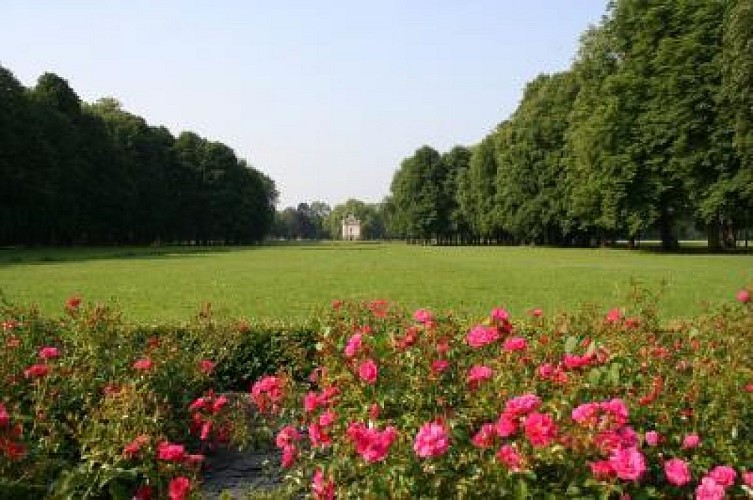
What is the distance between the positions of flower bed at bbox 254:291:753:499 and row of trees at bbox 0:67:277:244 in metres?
58.8

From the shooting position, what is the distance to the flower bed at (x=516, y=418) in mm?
3654

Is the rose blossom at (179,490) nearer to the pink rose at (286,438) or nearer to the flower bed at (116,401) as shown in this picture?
the flower bed at (116,401)

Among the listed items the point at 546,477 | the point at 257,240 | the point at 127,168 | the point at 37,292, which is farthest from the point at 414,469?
the point at 257,240

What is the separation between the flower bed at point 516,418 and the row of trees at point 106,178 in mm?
58829

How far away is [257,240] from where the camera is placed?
124438 millimetres

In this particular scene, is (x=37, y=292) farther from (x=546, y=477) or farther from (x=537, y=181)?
(x=537, y=181)

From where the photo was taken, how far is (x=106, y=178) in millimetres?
74250

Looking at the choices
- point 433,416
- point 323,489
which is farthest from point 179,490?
point 433,416

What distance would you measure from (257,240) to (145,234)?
3558 centimetres

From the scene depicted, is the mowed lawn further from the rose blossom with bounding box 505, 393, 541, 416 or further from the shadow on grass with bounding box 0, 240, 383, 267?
the shadow on grass with bounding box 0, 240, 383, 267

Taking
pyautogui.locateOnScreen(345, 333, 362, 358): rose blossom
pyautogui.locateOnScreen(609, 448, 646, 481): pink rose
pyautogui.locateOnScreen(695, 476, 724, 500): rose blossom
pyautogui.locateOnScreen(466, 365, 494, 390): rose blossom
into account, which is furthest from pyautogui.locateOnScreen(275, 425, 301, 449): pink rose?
pyautogui.locateOnScreen(695, 476, 724, 500): rose blossom

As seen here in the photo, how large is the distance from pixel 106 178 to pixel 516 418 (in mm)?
75712

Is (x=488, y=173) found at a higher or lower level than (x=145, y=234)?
higher

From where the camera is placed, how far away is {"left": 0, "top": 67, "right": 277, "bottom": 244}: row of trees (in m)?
60.0
